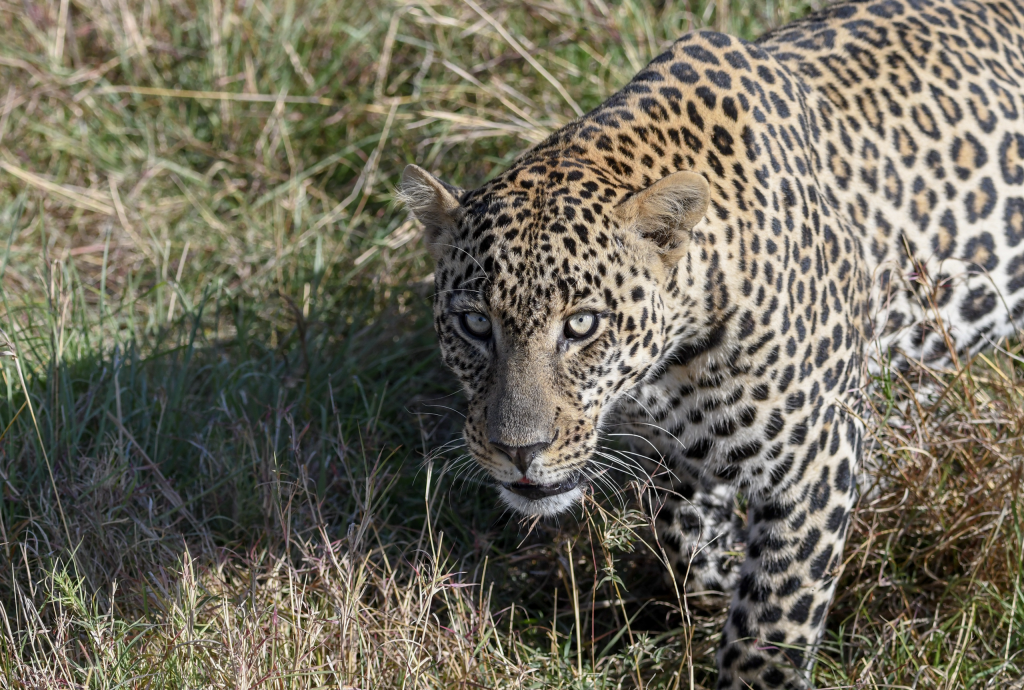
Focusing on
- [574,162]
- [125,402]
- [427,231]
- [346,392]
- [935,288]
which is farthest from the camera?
[346,392]

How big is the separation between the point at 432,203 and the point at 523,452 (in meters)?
1.01

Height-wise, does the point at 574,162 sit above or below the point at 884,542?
above

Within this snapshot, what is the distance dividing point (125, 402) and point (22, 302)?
54.7 inches

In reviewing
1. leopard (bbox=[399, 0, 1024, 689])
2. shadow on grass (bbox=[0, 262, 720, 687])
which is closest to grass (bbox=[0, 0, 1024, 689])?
shadow on grass (bbox=[0, 262, 720, 687])

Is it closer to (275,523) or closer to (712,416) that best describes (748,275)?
(712,416)

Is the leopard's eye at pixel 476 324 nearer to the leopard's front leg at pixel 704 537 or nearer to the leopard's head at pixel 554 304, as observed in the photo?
the leopard's head at pixel 554 304

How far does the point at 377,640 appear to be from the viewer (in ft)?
14.5

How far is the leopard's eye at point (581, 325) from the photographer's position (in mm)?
3824

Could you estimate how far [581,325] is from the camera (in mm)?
3840

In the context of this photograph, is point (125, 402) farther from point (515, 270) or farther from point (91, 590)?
point (515, 270)

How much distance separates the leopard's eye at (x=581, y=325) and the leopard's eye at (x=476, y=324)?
11.4 inches

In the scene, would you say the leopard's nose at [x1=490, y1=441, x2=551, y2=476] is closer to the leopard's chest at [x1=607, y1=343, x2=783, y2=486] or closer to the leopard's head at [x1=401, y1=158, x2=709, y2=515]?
the leopard's head at [x1=401, y1=158, x2=709, y2=515]

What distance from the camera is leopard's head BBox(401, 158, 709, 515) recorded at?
3.78 meters

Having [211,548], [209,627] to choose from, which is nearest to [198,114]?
[211,548]
